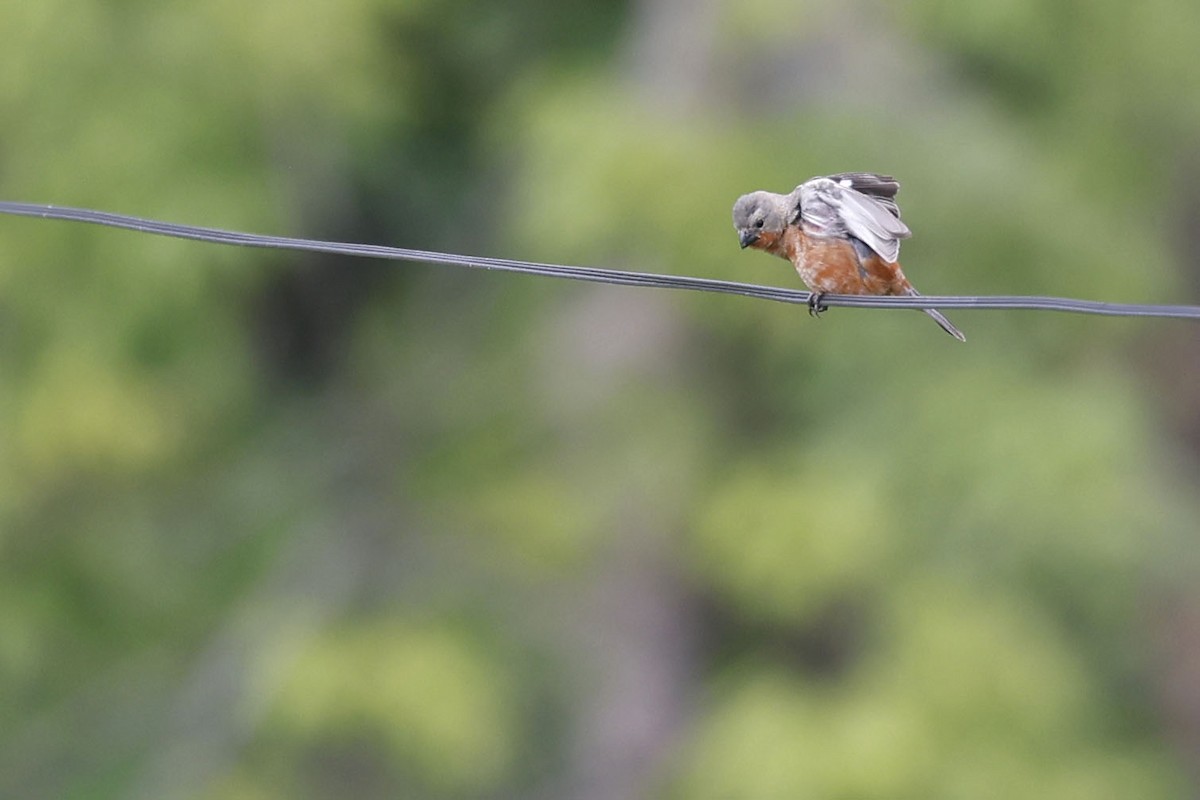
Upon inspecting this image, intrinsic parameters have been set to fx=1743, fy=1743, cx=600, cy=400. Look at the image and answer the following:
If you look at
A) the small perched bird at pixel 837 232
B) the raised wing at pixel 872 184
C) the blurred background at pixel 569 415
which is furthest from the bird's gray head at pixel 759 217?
the blurred background at pixel 569 415

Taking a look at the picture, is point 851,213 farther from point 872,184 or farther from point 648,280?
point 648,280

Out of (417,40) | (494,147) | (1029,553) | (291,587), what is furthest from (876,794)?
(417,40)

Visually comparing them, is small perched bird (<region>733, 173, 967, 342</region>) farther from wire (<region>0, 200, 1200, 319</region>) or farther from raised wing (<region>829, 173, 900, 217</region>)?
wire (<region>0, 200, 1200, 319</region>)

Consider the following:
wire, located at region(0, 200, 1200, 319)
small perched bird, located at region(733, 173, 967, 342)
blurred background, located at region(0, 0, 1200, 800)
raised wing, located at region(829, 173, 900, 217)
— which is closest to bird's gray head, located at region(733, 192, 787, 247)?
small perched bird, located at region(733, 173, 967, 342)

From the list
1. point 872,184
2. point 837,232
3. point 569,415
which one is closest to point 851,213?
point 837,232

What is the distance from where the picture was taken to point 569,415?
8.48 metres

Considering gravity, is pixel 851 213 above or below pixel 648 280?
above

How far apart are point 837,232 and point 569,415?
404 centimetres

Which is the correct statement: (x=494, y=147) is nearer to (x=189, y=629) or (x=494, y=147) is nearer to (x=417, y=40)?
(x=417, y=40)

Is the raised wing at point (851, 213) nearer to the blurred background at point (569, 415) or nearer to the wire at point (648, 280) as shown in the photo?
the wire at point (648, 280)

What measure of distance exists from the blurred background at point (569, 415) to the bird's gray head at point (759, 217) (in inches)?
103

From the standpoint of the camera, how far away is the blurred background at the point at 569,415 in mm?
7574

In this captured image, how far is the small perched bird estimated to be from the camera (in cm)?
448

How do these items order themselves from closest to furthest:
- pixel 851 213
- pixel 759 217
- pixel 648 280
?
pixel 648 280 < pixel 851 213 < pixel 759 217
